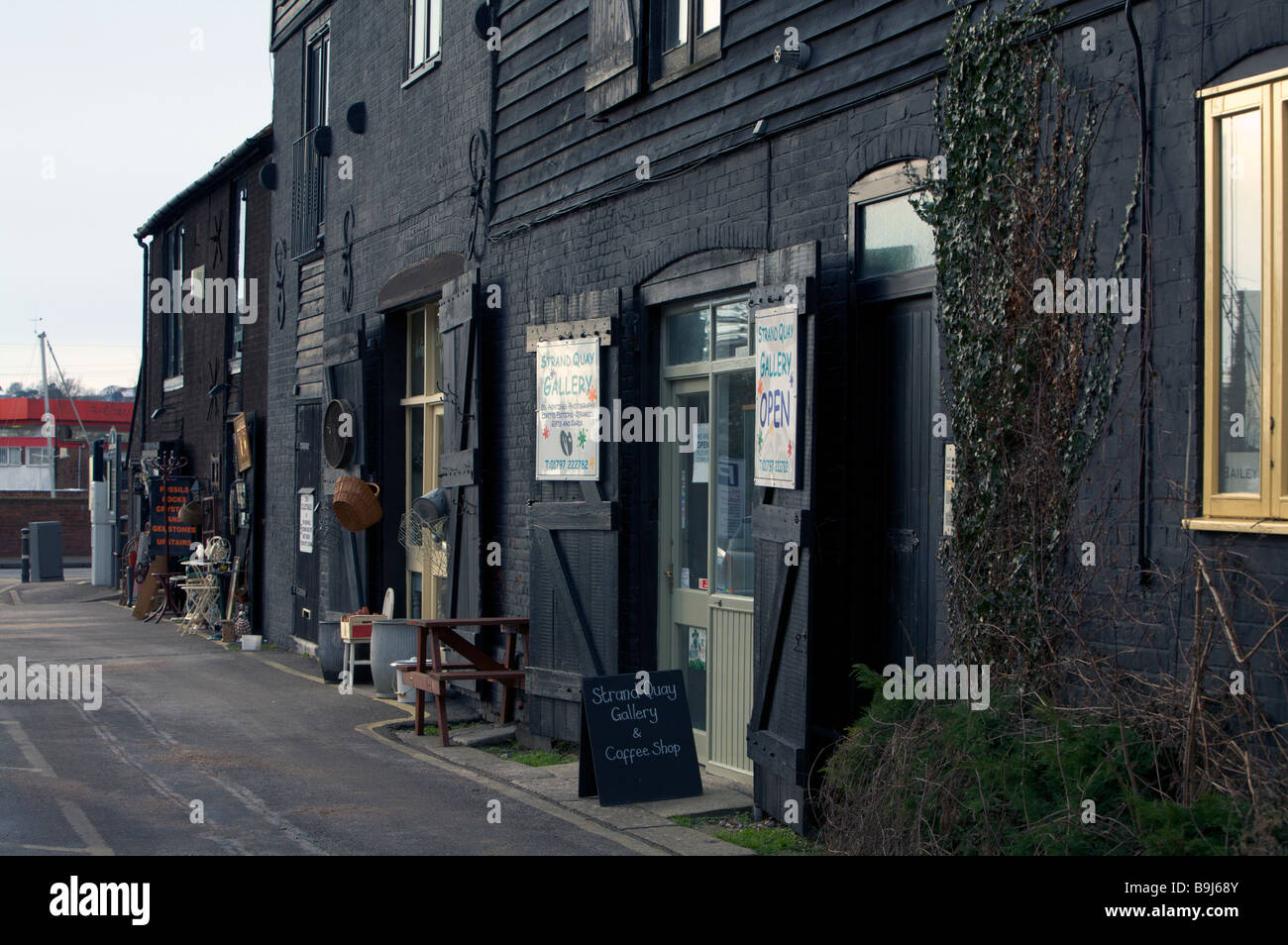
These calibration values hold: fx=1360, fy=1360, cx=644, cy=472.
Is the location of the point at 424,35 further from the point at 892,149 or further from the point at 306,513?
the point at 892,149

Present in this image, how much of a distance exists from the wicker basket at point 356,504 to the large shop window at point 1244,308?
960 centimetres

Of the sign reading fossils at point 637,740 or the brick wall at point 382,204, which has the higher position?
the brick wall at point 382,204

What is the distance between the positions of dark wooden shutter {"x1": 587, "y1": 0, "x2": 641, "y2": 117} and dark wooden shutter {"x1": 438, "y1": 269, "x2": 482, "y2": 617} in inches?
85.7

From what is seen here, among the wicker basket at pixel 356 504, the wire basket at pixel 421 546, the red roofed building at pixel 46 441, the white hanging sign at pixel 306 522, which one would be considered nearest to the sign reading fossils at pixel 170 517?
the white hanging sign at pixel 306 522

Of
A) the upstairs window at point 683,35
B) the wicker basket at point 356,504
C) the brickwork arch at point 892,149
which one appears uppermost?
the upstairs window at point 683,35

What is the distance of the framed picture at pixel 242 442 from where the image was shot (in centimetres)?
1806

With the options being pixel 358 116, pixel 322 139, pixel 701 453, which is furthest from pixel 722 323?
pixel 322 139

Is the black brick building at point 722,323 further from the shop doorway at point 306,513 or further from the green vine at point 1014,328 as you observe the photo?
the shop doorway at point 306,513

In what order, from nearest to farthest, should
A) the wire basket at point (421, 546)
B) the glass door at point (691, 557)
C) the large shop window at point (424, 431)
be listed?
the glass door at point (691, 557) → the wire basket at point (421, 546) → the large shop window at point (424, 431)

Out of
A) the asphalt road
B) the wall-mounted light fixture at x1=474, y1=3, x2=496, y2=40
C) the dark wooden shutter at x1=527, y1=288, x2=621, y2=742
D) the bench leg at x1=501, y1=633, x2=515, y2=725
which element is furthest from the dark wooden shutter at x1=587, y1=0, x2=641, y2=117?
the asphalt road

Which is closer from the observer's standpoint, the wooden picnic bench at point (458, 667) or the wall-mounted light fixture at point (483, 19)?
Answer: the wooden picnic bench at point (458, 667)
